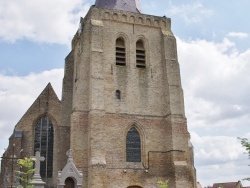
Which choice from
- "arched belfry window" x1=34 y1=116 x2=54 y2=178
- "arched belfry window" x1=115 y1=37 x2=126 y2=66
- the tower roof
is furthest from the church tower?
"arched belfry window" x1=34 y1=116 x2=54 y2=178

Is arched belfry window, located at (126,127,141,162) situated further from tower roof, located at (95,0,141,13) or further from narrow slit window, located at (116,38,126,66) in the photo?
tower roof, located at (95,0,141,13)

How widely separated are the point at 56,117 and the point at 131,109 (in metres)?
5.98

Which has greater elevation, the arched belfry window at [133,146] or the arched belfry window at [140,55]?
the arched belfry window at [140,55]

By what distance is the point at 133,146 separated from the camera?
21.1m

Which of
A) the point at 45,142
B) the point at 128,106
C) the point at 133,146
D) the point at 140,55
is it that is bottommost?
the point at 133,146

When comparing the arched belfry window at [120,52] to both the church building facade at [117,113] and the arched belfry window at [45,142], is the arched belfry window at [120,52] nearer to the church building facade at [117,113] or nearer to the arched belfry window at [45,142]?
the church building facade at [117,113]

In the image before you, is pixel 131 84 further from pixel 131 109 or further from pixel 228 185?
pixel 228 185

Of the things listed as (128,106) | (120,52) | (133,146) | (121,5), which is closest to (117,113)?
(128,106)

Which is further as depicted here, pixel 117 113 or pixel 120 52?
pixel 120 52

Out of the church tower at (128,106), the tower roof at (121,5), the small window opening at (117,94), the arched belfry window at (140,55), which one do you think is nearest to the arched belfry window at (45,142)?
the church tower at (128,106)

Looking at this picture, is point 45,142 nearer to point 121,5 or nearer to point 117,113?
point 117,113

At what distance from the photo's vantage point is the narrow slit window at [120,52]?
22.6 metres

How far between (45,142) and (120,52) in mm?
7872

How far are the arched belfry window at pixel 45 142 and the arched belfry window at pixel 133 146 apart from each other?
5.88 metres
